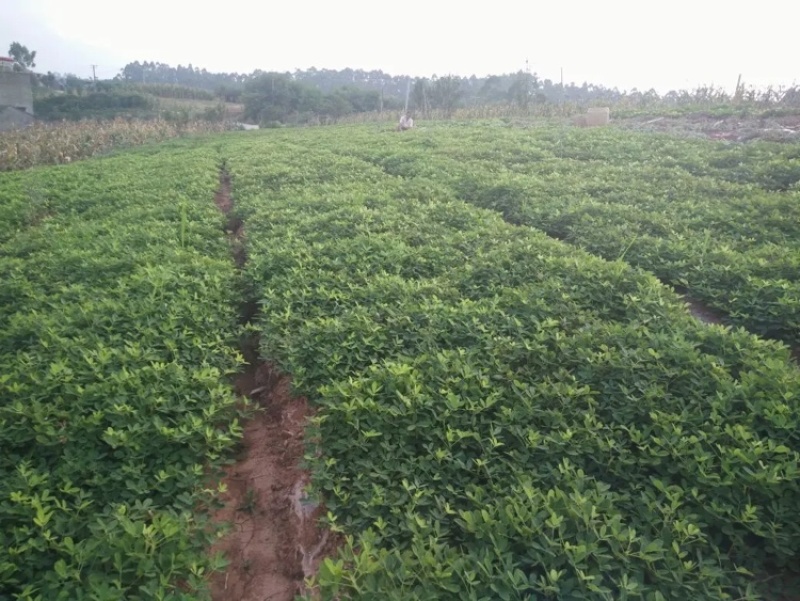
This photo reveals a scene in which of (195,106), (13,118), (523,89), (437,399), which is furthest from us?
(195,106)

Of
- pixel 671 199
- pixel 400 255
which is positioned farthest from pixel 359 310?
pixel 671 199

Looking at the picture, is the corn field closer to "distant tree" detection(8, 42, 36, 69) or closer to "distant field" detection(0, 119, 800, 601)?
"distant field" detection(0, 119, 800, 601)

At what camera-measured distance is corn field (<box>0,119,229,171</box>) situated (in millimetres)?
18234

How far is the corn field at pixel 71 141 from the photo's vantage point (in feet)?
59.8

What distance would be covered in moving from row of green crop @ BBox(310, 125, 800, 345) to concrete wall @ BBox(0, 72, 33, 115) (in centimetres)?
2793

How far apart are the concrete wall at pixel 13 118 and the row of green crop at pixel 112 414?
1195 inches

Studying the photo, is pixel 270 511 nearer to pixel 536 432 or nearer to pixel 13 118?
pixel 536 432

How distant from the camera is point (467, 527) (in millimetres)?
2529

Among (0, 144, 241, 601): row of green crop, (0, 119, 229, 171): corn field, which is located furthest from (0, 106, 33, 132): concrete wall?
(0, 144, 241, 601): row of green crop

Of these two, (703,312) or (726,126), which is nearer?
(703,312)

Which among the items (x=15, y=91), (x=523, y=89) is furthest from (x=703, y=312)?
(x=15, y=91)

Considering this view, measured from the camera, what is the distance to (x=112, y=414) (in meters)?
3.19

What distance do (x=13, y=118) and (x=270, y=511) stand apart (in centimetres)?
3651

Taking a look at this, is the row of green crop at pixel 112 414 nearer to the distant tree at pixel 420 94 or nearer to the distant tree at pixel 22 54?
the distant tree at pixel 420 94
